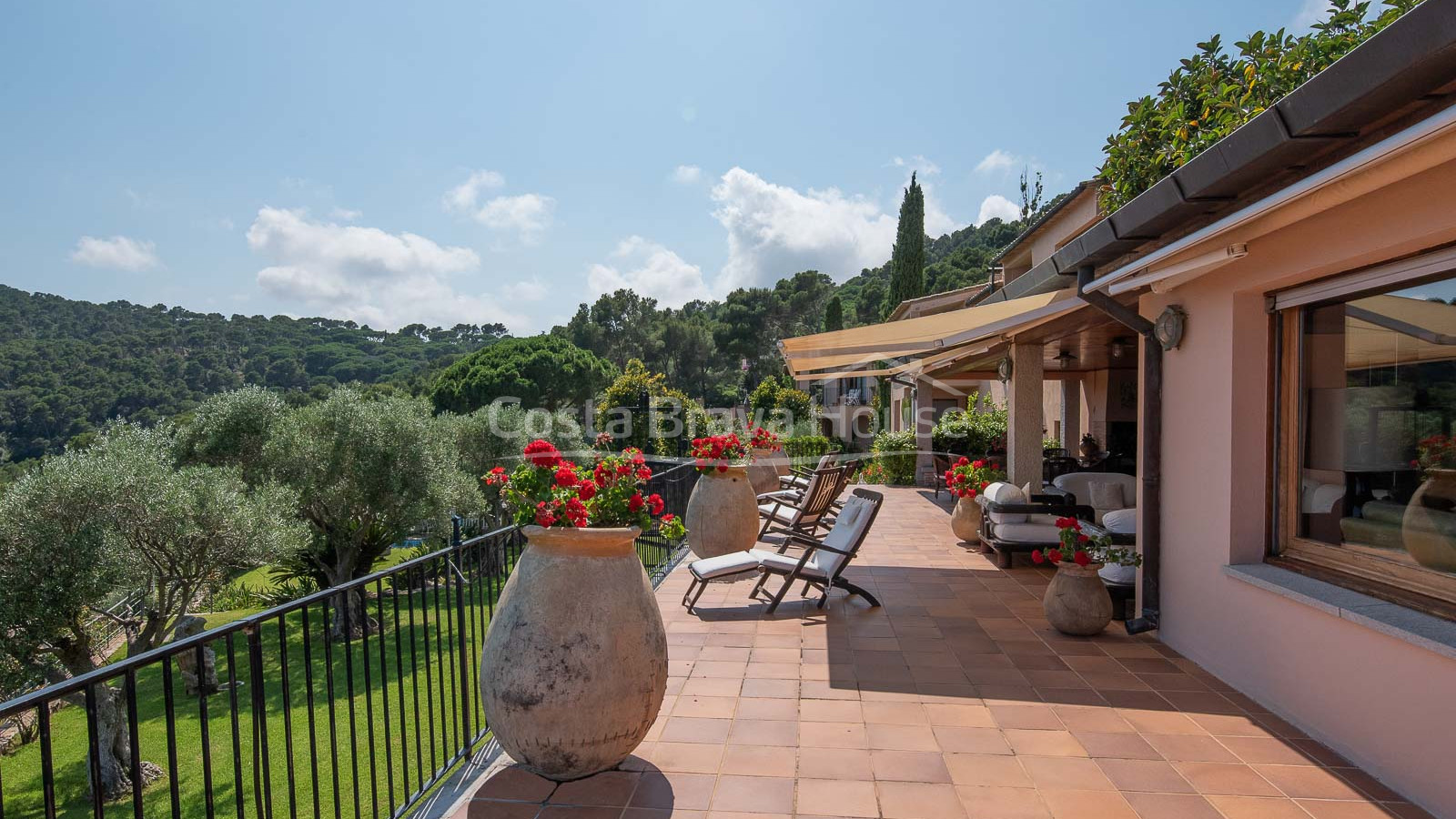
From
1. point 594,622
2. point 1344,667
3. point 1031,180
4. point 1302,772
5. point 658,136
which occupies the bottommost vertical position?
point 1302,772

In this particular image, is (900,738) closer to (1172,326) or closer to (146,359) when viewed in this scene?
(1172,326)

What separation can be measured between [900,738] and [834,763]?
17.3 inches

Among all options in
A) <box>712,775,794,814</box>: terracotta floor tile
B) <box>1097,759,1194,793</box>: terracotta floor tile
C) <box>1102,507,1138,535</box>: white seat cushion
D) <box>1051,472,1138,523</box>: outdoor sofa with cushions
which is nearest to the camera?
<box>712,775,794,814</box>: terracotta floor tile

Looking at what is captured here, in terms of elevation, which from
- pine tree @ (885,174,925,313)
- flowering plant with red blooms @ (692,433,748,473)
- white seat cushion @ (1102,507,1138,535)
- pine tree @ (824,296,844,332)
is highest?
pine tree @ (885,174,925,313)

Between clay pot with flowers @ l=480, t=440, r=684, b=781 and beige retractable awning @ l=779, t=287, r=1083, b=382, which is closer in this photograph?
clay pot with flowers @ l=480, t=440, r=684, b=781

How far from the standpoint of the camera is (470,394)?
4141 centimetres

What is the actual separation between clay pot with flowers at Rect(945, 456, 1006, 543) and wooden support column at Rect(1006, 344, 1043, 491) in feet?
1.16

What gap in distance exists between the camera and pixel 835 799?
119 inches

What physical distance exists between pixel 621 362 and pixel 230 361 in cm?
2404

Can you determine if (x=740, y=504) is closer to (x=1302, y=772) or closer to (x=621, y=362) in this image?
(x=1302, y=772)

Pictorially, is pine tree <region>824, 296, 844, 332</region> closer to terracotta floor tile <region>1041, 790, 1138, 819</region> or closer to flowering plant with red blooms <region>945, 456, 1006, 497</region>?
flowering plant with red blooms <region>945, 456, 1006, 497</region>

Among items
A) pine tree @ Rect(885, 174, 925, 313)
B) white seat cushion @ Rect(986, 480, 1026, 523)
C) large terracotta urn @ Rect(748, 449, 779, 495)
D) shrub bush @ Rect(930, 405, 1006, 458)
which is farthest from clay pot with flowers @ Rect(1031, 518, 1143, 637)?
pine tree @ Rect(885, 174, 925, 313)

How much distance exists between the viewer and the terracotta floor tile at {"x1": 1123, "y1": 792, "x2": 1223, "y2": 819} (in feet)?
9.41

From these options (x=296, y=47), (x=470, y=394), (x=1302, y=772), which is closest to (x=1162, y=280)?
(x=1302, y=772)
